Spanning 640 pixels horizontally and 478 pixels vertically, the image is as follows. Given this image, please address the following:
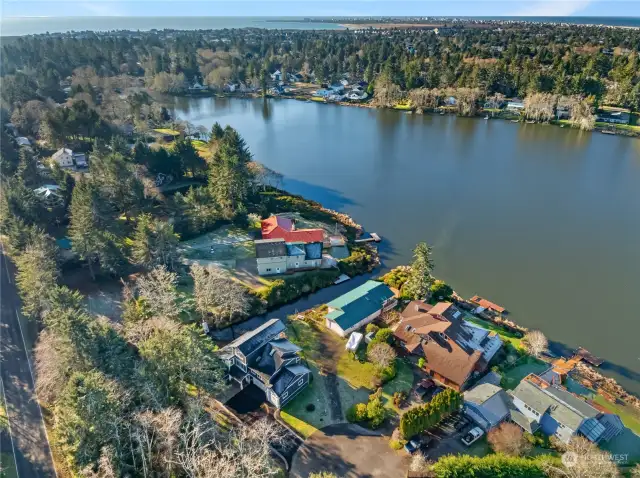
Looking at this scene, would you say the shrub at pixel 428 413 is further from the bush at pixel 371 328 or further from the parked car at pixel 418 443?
the bush at pixel 371 328

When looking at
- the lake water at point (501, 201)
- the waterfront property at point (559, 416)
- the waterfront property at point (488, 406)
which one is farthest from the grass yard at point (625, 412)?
the waterfront property at point (488, 406)

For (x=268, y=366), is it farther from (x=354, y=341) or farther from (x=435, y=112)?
(x=435, y=112)

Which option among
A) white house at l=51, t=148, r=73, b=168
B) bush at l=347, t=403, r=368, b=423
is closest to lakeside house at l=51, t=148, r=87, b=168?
white house at l=51, t=148, r=73, b=168

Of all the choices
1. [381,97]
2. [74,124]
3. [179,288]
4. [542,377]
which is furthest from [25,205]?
[381,97]

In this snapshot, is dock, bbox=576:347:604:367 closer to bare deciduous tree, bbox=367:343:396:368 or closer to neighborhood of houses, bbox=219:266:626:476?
neighborhood of houses, bbox=219:266:626:476

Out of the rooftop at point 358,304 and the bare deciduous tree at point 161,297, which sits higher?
the bare deciduous tree at point 161,297
